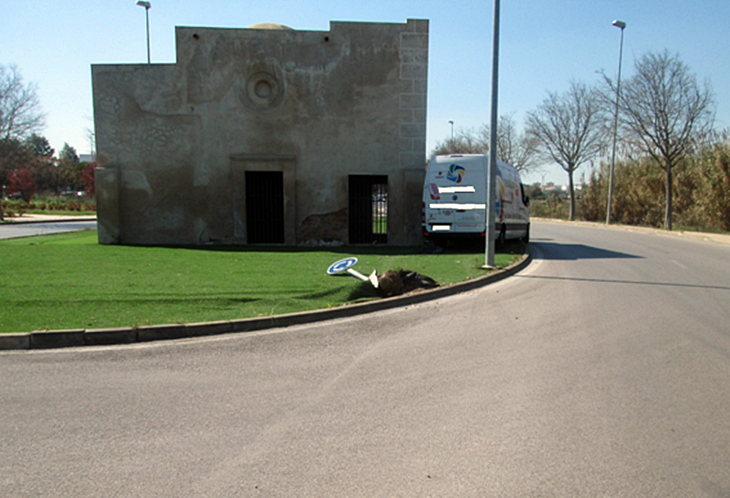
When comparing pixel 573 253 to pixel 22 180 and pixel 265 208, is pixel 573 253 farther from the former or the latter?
pixel 22 180

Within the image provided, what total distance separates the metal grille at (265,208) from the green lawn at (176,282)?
106 inches

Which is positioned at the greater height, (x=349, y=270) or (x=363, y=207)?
(x=363, y=207)

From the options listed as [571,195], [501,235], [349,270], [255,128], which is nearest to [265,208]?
[255,128]

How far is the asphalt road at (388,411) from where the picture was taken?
3467mm

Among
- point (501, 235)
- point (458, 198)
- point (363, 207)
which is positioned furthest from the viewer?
point (363, 207)

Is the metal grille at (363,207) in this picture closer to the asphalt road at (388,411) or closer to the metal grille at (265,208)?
the metal grille at (265,208)

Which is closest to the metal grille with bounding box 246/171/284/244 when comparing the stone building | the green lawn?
the stone building

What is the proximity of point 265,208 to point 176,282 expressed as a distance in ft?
28.2

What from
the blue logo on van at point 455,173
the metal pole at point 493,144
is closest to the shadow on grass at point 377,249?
the blue logo on van at point 455,173

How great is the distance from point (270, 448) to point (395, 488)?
0.98m

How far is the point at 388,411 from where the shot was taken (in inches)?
180

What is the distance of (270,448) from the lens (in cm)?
387

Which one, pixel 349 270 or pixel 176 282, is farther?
pixel 349 270

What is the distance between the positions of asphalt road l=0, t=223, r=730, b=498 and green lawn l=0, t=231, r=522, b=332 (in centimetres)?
99
